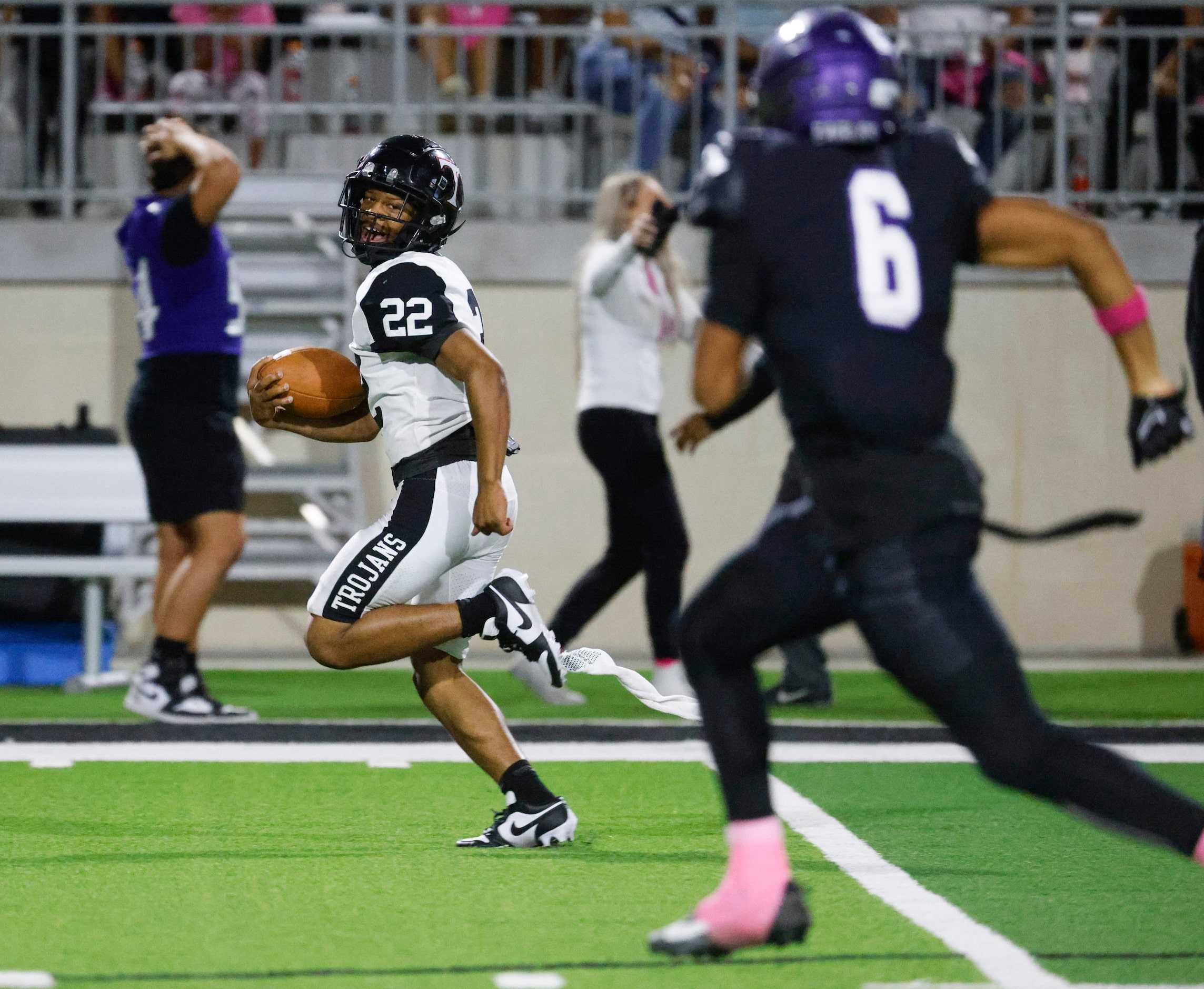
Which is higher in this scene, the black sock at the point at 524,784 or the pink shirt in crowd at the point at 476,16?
the pink shirt in crowd at the point at 476,16

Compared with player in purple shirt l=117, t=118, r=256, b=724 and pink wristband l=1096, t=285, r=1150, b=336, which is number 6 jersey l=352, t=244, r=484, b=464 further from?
player in purple shirt l=117, t=118, r=256, b=724

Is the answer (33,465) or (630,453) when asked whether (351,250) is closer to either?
(630,453)

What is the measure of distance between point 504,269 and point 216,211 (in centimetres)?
331

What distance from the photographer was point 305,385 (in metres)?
4.72

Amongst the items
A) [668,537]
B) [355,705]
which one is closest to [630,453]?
[668,537]

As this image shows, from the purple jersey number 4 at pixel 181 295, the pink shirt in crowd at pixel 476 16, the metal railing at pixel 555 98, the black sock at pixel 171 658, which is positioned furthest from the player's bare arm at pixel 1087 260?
the pink shirt in crowd at pixel 476 16

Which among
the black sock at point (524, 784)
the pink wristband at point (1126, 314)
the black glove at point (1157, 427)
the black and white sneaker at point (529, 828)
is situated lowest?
the black and white sneaker at point (529, 828)

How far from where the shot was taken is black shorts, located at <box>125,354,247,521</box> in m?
7.04

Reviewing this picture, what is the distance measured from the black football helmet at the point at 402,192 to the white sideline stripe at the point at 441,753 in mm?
2054

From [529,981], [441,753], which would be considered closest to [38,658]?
[441,753]

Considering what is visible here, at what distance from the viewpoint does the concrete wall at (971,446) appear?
9734 millimetres

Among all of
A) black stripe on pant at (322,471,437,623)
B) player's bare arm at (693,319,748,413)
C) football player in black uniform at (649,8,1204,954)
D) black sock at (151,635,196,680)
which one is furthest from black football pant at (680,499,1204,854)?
black sock at (151,635,196,680)

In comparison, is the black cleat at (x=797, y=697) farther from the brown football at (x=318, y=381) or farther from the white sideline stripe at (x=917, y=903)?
the brown football at (x=318, y=381)

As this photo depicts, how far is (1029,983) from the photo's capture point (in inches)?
125
